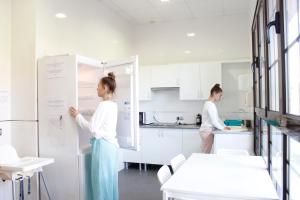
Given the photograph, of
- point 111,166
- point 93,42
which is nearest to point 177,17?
point 93,42

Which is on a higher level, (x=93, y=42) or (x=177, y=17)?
(x=177, y=17)

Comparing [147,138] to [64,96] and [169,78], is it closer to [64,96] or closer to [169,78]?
[169,78]

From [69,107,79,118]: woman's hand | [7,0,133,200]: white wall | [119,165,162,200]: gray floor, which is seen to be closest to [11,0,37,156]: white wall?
[7,0,133,200]: white wall

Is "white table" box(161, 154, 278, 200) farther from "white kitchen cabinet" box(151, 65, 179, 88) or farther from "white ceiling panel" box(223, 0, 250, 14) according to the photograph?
"white ceiling panel" box(223, 0, 250, 14)

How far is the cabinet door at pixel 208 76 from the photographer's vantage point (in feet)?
16.7

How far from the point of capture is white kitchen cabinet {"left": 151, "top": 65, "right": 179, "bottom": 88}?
17.5ft

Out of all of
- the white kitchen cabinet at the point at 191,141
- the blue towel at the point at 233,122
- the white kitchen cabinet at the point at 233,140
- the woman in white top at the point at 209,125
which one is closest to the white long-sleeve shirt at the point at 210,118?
the woman in white top at the point at 209,125

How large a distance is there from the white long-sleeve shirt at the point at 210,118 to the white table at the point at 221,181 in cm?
152

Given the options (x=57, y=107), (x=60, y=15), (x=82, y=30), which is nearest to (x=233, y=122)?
(x=82, y=30)

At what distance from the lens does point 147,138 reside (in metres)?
5.20

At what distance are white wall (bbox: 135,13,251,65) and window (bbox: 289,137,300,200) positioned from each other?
3920 mm

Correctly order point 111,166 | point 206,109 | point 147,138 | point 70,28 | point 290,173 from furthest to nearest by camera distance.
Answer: point 147,138
point 206,109
point 70,28
point 111,166
point 290,173

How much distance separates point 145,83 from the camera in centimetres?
555

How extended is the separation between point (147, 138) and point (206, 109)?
1.39 metres
